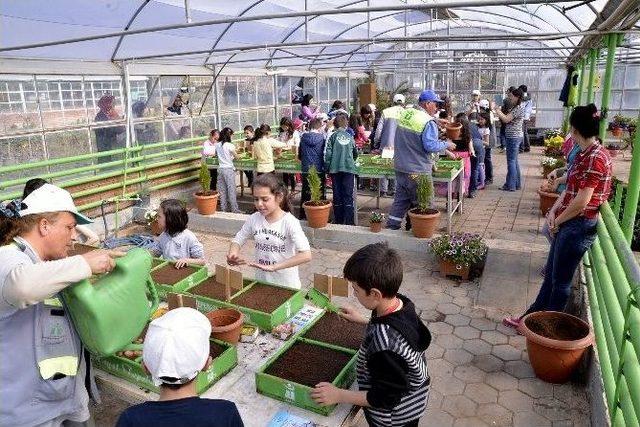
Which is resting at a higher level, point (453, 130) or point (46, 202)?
point (46, 202)

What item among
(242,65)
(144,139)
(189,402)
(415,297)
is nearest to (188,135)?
(144,139)

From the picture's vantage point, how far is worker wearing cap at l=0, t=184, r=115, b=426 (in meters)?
1.79

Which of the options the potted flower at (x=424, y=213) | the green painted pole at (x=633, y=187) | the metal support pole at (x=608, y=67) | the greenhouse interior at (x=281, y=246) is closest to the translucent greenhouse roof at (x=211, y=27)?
the greenhouse interior at (x=281, y=246)

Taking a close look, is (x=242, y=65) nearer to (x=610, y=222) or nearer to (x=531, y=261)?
(x=531, y=261)

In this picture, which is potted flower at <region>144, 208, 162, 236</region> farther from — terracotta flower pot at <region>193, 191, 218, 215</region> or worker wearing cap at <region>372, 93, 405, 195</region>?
worker wearing cap at <region>372, 93, 405, 195</region>

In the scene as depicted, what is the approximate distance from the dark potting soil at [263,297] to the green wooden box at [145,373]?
417 mm

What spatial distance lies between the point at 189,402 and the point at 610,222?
9.72ft

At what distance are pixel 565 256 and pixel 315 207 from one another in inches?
140

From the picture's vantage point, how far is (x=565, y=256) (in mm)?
3604

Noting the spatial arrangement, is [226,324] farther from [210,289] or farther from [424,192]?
[424,192]

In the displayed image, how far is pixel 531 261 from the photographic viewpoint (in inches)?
217

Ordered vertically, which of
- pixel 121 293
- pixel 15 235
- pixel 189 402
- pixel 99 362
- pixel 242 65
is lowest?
pixel 99 362

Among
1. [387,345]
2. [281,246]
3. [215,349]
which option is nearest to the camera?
[387,345]

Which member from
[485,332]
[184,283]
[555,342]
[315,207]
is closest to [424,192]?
[315,207]
